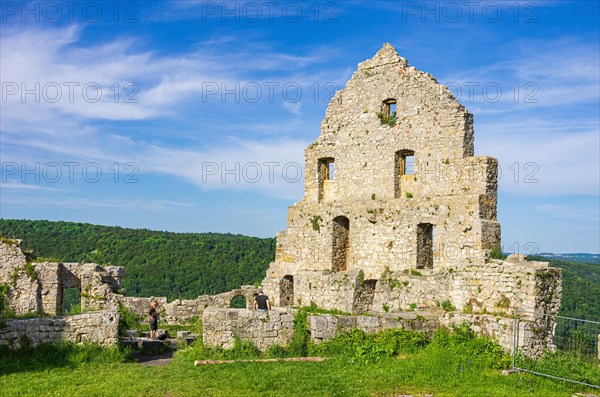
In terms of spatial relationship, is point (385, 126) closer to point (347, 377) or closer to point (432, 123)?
point (432, 123)

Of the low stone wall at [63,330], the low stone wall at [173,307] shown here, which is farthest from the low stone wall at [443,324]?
the low stone wall at [173,307]

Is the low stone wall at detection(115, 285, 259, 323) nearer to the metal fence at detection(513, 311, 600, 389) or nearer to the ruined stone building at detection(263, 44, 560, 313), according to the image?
the ruined stone building at detection(263, 44, 560, 313)

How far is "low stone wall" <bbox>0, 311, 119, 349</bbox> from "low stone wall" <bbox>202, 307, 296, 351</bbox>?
2.22 m

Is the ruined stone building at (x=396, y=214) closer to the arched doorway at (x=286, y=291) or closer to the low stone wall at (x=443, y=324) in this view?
the arched doorway at (x=286, y=291)

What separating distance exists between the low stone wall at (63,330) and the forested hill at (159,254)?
2543 centimetres

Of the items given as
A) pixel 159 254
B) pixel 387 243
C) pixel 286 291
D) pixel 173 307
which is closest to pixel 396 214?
pixel 387 243

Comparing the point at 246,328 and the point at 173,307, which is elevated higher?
the point at 246,328

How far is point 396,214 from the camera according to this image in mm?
19828

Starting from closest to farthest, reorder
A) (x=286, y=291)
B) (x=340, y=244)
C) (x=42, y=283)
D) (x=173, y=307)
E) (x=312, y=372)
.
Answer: (x=312, y=372)
(x=42, y=283)
(x=340, y=244)
(x=286, y=291)
(x=173, y=307)

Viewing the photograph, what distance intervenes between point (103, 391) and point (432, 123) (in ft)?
44.5

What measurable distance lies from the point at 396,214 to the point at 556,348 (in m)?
7.18

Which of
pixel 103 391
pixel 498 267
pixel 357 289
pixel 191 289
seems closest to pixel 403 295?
pixel 357 289

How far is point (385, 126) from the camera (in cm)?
2102

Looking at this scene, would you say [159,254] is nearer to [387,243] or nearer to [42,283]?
[42,283]
